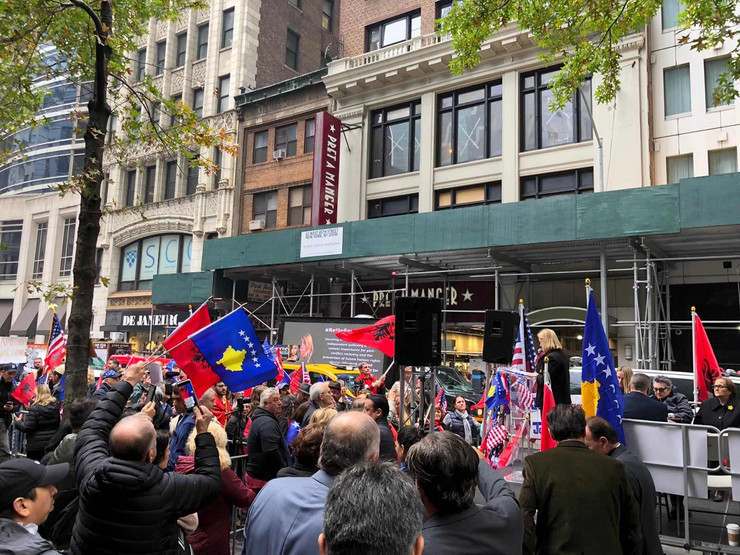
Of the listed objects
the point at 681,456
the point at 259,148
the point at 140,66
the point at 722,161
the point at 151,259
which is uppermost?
Result: the point at 140,66

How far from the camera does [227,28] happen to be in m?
33.2

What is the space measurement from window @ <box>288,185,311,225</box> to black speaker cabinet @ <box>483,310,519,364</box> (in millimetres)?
19343

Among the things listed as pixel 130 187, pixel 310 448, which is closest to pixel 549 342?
pixel 310 448

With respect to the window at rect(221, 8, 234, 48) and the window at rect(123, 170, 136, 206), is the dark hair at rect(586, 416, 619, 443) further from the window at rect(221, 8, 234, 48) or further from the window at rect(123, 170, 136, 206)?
the window at rect(123, 170, 136, 206)

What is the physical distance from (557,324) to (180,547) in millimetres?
17472

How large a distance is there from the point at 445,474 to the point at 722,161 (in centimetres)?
1910

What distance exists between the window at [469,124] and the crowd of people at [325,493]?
18287mm

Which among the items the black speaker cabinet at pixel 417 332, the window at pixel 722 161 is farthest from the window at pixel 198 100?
the black speaker cabinet at pixel 417 332

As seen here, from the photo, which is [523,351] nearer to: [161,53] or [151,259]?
[151,259]

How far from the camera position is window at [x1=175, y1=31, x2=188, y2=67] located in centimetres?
3475

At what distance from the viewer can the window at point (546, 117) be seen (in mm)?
20391

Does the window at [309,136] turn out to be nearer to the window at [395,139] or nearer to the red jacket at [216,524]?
the window at [395,139]

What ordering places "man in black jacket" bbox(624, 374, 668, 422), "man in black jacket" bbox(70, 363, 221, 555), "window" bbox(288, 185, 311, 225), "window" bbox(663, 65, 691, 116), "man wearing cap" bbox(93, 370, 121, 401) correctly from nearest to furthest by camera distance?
1. "man in black jacket" bbox(70, 363, 221, 555)
2. "man wearing cap" bbox(93, 370, 121, 401)
3. "man in black jacket" bbox(624, 374, 668, 422)
4. "window" bbox(663, 65, 691, 116)
5. "window" bbox(288, 185, 311, 225)

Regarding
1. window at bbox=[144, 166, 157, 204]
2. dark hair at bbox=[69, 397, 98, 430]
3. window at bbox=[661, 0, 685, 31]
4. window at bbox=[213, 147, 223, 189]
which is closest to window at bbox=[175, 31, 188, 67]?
window at bbox=[144, 166, 157, 204]
